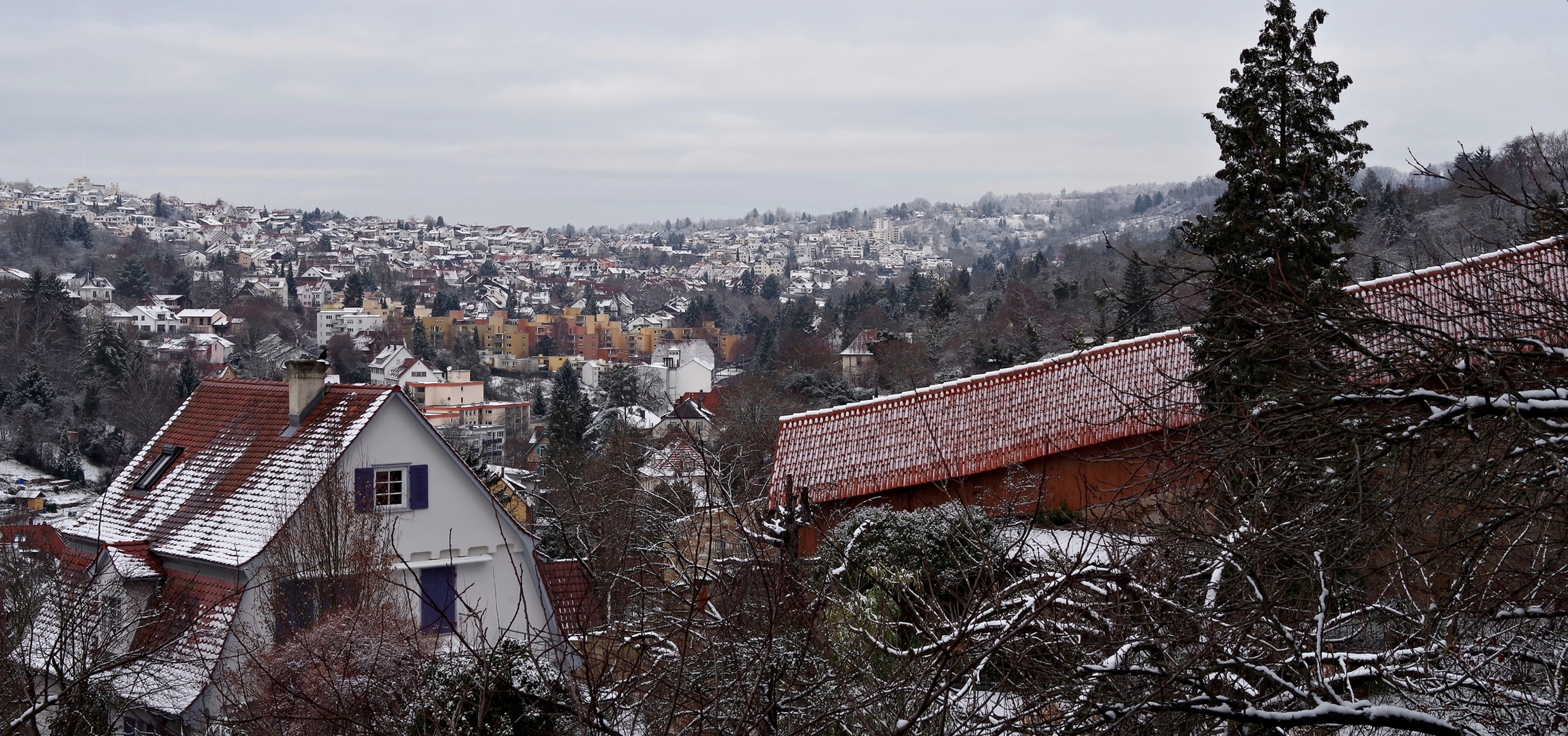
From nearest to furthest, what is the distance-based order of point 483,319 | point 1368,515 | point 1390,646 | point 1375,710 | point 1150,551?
point 1375,710 < point 1368,515 < point 1390,646 < point 1150,551 < point 483,319

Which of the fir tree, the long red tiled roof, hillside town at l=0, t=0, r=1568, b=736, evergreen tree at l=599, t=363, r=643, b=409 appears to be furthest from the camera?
the fir tree

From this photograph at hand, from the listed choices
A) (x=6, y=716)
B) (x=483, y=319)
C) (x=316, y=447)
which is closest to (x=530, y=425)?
(x=483, y=319)

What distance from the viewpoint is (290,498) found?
14.0m

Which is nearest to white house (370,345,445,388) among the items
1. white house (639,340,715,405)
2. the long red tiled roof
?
white house (639,340,715,405)

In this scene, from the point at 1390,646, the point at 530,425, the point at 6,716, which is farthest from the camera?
the point at 530,425

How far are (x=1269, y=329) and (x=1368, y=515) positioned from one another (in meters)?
0.93

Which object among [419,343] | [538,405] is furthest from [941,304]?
[419,343]

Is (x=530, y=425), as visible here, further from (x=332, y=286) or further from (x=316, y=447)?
(x=332, y=286)

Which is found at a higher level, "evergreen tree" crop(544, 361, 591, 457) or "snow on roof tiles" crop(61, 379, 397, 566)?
"snow on roof tiles" crop(61, 379, 397, 566)

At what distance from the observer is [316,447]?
48.9 feet

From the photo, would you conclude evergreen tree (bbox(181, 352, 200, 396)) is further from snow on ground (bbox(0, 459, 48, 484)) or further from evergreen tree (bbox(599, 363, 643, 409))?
evergreen tree (bbox(599, 363, 643, 409))

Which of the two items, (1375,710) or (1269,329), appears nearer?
(1375,710)

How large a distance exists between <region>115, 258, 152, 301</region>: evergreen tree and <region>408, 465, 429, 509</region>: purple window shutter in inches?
4271

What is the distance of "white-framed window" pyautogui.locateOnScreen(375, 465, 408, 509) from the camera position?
15195 millimetres
